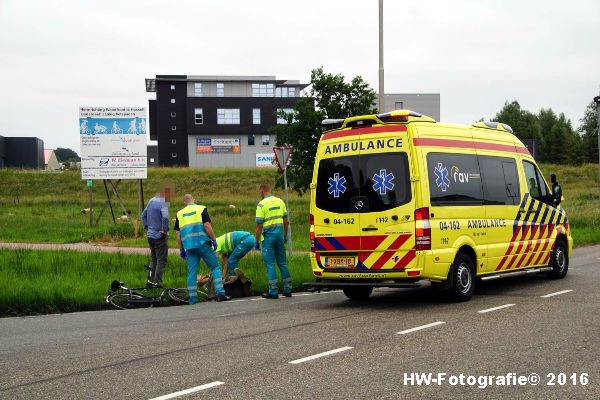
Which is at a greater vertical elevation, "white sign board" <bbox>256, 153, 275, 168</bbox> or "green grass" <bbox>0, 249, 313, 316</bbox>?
"white sign board" <bbox>256, 153, 275, 168</bbox>

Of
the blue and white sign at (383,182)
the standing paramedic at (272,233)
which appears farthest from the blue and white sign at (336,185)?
the standing paramedic at (272,233)

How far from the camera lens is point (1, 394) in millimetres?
5773

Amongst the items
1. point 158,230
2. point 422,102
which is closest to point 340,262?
point 158,230

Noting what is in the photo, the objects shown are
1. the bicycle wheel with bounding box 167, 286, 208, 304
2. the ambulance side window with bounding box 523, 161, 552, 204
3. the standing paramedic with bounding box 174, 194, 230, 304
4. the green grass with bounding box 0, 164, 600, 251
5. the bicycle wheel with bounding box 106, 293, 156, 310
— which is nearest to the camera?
the bicycle wheel with bounding box 106, 293, 156, 310

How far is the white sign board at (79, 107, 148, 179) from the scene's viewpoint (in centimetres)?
2866

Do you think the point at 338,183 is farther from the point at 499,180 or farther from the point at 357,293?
the point at 499,180

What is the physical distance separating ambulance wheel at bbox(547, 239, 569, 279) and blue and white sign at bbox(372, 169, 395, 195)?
4687 mm

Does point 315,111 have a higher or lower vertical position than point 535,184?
higher

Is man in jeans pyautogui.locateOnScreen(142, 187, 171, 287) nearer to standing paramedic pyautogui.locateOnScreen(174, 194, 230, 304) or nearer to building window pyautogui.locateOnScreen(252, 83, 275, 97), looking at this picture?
standing paramedic pyautogui.locateOnScreen(174, 194, 230, 304)

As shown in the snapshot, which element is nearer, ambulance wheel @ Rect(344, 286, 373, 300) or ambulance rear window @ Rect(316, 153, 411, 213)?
ambulance rear window @ Rect(316, 153, 411, 213)

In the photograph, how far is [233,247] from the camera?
1301 cm

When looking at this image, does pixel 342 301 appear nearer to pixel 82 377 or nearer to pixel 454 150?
pixel 454 150

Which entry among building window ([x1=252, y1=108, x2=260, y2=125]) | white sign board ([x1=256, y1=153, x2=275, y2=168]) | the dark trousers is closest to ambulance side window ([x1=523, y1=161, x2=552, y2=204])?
the dark trousers

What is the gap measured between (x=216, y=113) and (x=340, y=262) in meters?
71.6
